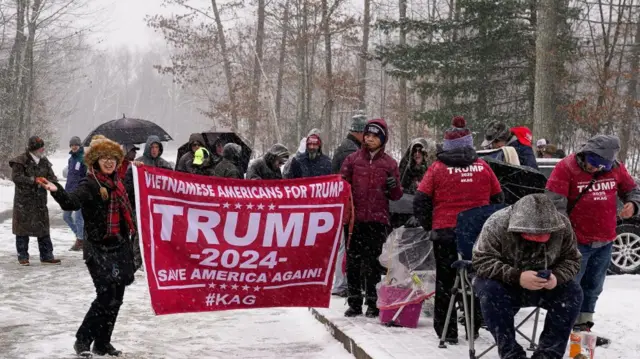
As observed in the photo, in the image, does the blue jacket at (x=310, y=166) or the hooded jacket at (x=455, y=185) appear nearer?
the hooded jacket at (x=455, y=185)

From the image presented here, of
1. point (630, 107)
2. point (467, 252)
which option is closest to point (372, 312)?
point (467, 252)

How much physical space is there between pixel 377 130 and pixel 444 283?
1572mm

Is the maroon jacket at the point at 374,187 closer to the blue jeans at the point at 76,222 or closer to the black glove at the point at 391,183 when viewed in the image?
the black glove at the point at 391,183

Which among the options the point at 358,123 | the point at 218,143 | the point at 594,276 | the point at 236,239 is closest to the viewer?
the point at 594,276

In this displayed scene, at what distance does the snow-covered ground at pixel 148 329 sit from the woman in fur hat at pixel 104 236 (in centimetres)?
38

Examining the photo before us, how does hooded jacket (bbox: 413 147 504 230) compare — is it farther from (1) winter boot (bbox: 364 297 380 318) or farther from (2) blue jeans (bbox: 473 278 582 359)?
(1) winter boot (bbox: 364 297 380 318)

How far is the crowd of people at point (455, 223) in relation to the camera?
17.6 ft

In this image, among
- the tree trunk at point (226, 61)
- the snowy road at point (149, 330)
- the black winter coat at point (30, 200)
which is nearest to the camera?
the snowy road at point (149, 330)

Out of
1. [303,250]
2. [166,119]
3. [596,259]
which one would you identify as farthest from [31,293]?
[166,119]

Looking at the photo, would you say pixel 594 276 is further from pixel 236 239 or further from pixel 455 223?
pixel 236 239

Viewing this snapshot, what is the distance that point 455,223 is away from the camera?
6375mm

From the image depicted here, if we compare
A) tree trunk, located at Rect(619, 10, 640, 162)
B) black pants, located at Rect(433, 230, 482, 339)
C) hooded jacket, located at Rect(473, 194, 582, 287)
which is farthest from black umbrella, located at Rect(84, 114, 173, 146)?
tree trunk, located at Rect(619, 10, 640, 162)

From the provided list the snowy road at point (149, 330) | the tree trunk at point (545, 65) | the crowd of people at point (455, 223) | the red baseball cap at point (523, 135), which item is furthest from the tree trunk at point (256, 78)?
the crowd of people at point (455, 223)

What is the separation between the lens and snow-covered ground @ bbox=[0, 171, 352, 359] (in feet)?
22.1
